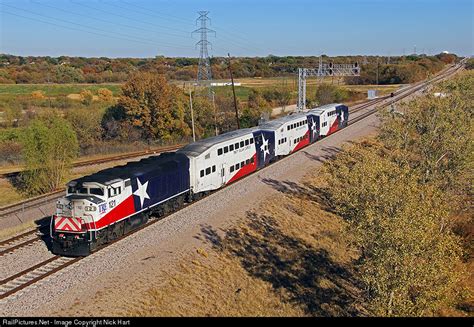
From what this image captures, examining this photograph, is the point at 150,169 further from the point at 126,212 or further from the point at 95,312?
the point at 95,312

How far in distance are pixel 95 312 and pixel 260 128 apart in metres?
28.1

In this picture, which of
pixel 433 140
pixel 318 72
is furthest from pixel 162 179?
pixel 318 72

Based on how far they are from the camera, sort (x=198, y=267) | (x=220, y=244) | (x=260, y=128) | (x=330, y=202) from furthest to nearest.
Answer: (x=260, y=128)
(x=330, y=202)
(x=220, y=244)
(x=198, y=267)

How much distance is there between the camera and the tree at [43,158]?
4075cm

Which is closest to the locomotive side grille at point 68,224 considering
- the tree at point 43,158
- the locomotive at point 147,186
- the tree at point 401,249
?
the locomotive at point 147,186

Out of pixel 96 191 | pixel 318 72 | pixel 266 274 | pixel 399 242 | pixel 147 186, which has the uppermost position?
pixel 318 72

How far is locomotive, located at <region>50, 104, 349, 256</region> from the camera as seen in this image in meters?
22.7

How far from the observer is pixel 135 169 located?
26234 millimetres

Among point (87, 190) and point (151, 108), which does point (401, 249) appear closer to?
point (87, 190)

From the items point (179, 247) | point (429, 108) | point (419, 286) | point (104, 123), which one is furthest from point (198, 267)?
point (104, 123)

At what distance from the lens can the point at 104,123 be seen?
6581 centimetres

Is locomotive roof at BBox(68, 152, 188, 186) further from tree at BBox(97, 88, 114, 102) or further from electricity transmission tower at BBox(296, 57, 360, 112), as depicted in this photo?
tree at BBox(97, 88, 114, 102)

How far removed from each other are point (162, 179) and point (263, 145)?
15593 mm

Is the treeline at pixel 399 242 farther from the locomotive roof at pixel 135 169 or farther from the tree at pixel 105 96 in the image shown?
the tree at pixel 105 96
